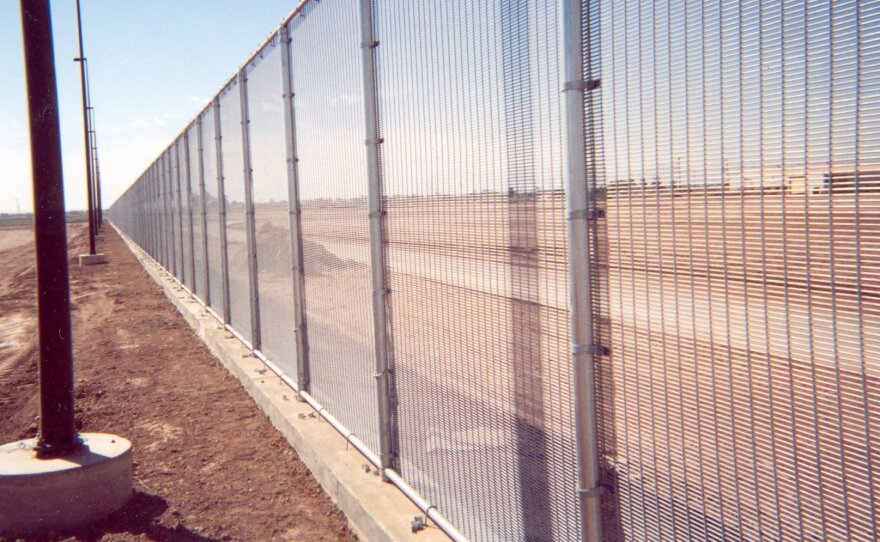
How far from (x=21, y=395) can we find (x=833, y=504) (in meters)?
8.32

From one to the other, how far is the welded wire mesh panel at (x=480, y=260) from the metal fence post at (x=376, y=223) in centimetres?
9

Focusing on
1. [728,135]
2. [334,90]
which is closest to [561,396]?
[728,135]

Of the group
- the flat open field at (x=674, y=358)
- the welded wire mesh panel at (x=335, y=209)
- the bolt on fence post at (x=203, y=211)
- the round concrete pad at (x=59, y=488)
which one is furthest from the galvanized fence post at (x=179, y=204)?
the flat open field at (x=674, y=358)

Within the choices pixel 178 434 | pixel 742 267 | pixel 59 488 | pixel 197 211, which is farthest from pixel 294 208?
pixel 197 211

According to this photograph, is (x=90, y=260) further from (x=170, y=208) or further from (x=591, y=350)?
(x=591, y=350)

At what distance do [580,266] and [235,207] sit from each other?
6734mm

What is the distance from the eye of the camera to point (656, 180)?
6.45 feet

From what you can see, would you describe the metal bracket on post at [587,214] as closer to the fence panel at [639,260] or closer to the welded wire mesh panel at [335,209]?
the fence panel at [639,260]

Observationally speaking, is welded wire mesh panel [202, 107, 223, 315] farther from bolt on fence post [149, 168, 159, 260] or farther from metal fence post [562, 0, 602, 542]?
bolt on fence post [149, 168, 159, 260]

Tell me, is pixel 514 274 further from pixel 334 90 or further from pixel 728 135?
pixel 334 90

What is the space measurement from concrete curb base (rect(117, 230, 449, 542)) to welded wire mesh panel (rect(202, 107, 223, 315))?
6.11 ft

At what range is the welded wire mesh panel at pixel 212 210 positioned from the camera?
948 cm

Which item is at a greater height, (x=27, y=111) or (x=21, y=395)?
(x=27, y=111)

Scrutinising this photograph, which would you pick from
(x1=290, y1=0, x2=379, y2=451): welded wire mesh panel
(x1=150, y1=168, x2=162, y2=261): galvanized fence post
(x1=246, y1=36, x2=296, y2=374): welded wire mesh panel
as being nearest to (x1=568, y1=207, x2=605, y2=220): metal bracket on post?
(x1=290, y1=0, x2=379, y2=451): welded wire mesh panel
